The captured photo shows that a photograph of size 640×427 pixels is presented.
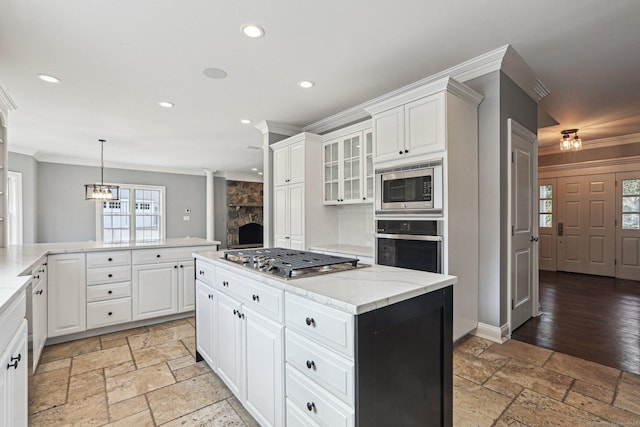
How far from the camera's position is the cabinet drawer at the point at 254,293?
1.47 metres

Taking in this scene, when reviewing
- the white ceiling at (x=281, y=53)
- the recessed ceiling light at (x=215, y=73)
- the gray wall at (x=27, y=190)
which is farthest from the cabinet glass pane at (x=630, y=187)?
the gray wall at (x=27, y=190)

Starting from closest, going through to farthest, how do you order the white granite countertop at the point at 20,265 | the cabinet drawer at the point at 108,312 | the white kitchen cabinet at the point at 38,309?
the white granite countertop at the point at 20,265
the white kitchen cabinet at the point at 38,309
the cabinet drawer at the point at 108,312

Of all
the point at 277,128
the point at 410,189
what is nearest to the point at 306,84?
the point at 277,128

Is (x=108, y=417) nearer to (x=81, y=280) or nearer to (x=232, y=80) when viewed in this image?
(x=81, y=280)

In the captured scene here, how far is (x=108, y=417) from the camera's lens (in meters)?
1.88

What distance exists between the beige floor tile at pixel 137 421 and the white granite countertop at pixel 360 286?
41.2 inches

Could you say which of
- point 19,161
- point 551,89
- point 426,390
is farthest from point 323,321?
point 19,161

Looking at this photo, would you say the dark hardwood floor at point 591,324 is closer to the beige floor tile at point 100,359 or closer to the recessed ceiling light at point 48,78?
the beige floor tile at point 100,359

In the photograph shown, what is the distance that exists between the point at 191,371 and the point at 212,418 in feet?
2.19

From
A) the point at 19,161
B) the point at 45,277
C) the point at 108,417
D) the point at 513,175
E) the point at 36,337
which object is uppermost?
the point at 19,161

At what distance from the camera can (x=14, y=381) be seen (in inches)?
51.2

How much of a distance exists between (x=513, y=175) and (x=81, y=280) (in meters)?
4.38

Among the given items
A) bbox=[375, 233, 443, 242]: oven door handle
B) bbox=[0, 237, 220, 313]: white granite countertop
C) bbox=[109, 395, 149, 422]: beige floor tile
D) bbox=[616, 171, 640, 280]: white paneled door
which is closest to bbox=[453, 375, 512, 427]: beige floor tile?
bbox=[375, 233, 443, 242]: oven door handle

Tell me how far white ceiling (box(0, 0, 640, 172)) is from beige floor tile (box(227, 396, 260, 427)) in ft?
8.53
